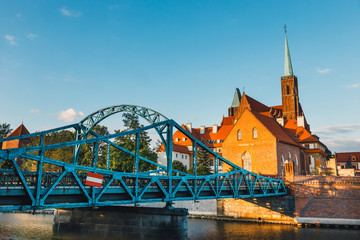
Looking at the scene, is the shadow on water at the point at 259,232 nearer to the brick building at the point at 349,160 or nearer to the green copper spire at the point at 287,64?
the green copper spire at the point at 287,64

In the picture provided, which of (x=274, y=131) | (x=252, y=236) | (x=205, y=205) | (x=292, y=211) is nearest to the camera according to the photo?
(x=252, y=236)

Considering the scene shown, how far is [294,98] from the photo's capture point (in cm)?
6981

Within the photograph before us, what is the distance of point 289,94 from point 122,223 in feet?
191

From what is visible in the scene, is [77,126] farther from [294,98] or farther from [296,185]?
[294,98]

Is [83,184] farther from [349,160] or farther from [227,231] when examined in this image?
[349,160]

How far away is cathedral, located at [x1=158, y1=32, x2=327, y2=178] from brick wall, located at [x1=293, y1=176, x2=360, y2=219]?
3367 millimetres

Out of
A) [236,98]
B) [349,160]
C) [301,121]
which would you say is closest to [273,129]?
[301,121]

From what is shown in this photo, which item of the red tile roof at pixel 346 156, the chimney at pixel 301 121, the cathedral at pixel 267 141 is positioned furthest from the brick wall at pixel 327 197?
the red tile roof at pixel 346 156

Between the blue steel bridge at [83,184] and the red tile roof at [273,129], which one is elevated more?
the red tile roof at [273,129]

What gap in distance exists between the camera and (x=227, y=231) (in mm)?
28500

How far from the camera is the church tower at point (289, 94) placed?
69.2 metres

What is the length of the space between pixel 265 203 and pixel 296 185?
13.0 ft

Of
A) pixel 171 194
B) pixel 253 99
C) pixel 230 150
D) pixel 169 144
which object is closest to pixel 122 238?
pixel 171 194

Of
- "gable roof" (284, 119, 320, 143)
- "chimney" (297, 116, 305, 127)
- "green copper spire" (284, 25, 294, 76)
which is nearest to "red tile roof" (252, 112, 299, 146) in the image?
"gable roof" (284, 119, 320, 143)
